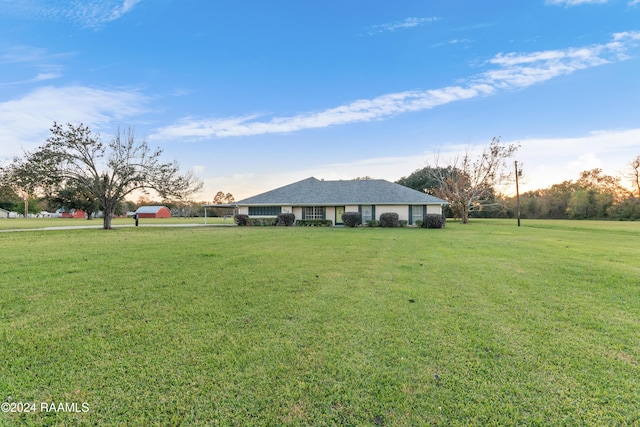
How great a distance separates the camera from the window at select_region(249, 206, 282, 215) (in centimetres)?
2730

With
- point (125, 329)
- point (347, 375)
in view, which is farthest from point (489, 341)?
point (125, 329)

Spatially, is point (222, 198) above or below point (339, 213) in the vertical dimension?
above

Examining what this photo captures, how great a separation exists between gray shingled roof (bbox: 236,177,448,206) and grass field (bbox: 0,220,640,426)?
808 inches

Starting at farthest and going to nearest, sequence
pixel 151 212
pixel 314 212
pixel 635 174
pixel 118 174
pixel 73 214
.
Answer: pixel 151 212
pixel 73 214
pixel 635 174
pixel 314 212
pixel 118 174

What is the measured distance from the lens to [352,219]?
24328 millimetres

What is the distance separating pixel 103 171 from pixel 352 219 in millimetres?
20938

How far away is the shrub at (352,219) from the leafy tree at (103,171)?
13857 mm

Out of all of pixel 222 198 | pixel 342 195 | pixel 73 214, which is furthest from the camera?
pixel 222 198

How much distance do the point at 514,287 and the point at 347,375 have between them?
176 inches

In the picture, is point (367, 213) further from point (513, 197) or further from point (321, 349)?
point (513, 197)

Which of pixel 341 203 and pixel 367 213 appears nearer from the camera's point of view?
pixel 341 203

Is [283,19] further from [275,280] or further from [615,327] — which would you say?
[615,327]

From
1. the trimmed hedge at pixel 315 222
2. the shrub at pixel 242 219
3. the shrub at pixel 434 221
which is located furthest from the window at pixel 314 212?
the shrub at pixel 434 221

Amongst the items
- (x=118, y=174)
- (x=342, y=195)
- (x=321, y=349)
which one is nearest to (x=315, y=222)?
(x=342, y=195)
